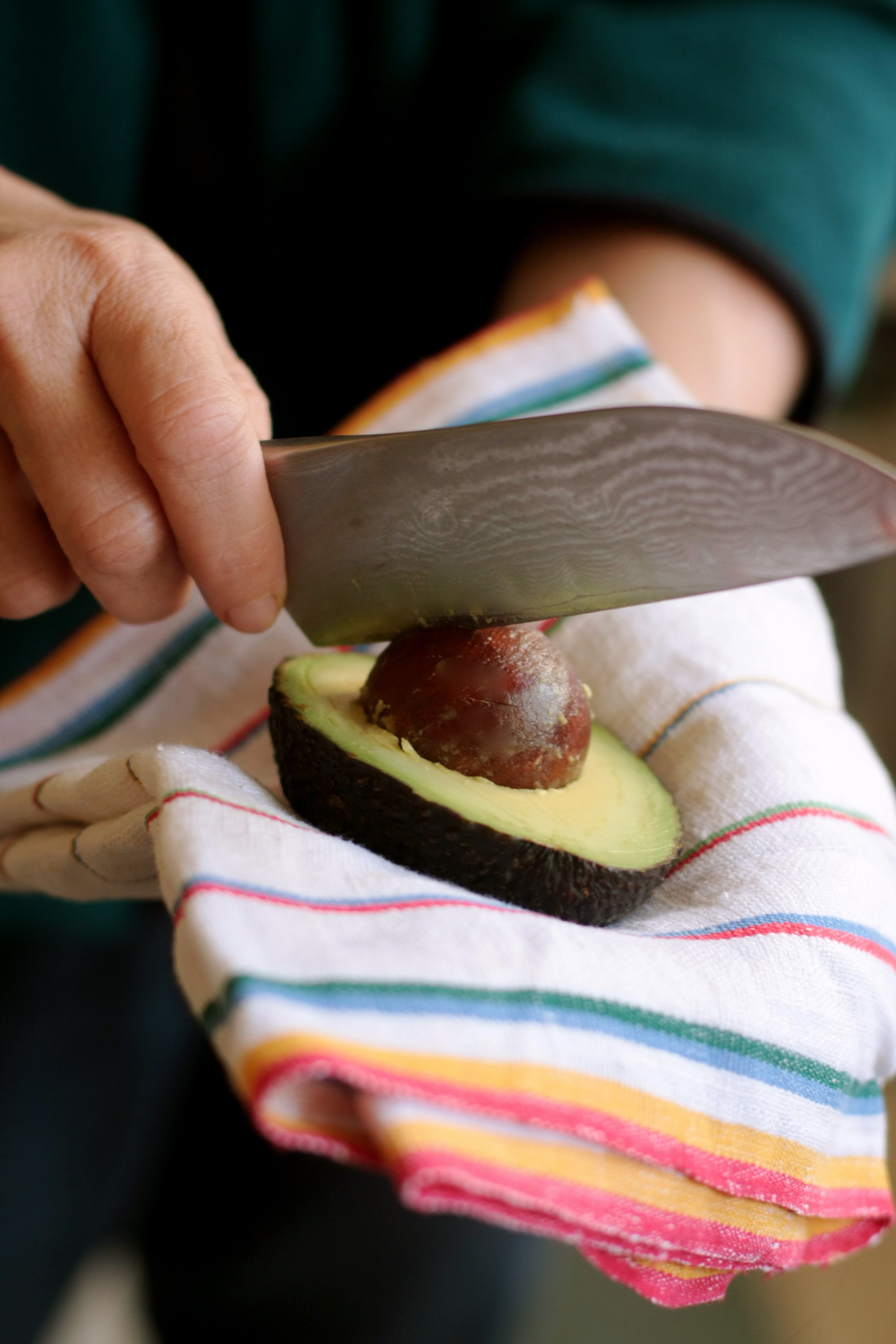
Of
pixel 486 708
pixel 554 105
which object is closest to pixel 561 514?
pixel 486 708

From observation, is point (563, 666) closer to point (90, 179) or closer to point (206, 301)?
point (206, 301)

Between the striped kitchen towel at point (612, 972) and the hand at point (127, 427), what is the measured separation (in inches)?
5.2

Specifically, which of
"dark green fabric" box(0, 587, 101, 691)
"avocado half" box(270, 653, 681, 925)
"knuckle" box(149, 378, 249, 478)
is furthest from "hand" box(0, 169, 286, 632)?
"dark green fabric" box(0, 587, 101, 691)

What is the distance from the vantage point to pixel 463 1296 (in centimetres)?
143

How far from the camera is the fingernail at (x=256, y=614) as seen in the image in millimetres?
676

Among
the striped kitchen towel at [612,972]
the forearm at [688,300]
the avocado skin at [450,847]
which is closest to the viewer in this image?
the striped kitchen towel at [612,972]

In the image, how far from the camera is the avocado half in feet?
1.91

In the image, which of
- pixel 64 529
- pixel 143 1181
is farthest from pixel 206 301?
pixel 143 1181

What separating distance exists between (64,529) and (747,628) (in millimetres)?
477

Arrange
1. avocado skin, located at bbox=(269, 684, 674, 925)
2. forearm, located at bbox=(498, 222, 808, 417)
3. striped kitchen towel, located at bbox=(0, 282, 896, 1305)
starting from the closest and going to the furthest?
striped kitchen towel, located at bbox=(0, 282, 896, 1305) < avocado skin, located at bbox=(269, 684, 674, 925) < forearm, located at bbox=(498, 222, 808, 417)

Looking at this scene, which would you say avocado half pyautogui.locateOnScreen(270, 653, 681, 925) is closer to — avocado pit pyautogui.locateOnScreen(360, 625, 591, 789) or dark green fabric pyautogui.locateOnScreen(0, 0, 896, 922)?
avocado pit pyautogui.locateOnScreen(360, 625, 591, 789)

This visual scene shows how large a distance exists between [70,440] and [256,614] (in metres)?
0.15

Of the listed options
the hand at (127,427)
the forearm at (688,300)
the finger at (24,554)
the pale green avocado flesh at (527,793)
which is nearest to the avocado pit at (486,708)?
the pale green avocado flesh at (527,793)

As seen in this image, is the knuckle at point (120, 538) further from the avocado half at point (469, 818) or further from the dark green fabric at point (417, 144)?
the dark green fabric at point (417, 144)
